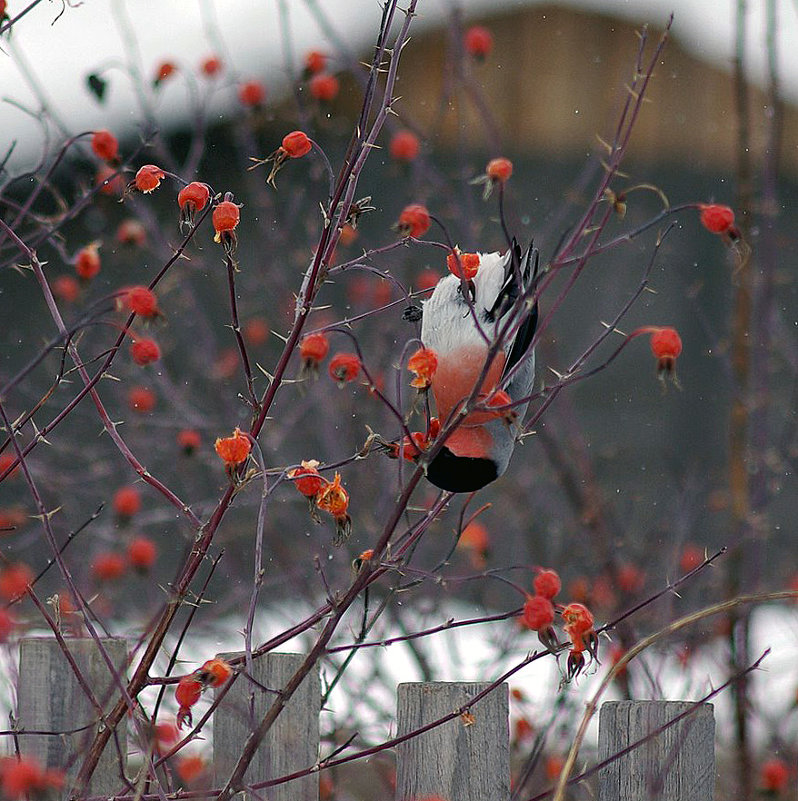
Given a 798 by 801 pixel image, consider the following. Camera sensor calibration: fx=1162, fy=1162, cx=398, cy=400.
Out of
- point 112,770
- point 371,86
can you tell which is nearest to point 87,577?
point 112,770

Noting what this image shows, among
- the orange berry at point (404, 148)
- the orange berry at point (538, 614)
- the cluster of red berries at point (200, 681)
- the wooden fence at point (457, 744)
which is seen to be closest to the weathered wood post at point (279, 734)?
the wooden fence at point (457, 744)

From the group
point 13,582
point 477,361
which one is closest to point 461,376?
point 477,361

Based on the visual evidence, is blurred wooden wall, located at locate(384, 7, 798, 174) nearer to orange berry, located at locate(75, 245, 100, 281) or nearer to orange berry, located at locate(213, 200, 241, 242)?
orange berry, located at locate(75, 245, 100, 281)

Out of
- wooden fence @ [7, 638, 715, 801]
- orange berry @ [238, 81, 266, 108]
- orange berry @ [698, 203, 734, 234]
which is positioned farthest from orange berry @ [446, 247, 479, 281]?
orange berry @ [238, 81, 266, 108]

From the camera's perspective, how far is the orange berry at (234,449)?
134 centimetres

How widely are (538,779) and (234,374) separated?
1.52 meters

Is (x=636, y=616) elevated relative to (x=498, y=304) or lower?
lower

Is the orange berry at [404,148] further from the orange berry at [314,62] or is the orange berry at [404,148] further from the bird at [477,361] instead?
the bird at [477,361]

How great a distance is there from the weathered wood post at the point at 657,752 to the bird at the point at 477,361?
0.39m

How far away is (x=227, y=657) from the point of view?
1.66 meters

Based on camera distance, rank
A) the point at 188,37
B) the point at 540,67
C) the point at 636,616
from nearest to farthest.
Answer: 1. the point at 636,616
2. the point at 188,37
3. the point at 540,67

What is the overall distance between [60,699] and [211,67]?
1524mm

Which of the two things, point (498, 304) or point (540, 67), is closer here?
point (498, 304)

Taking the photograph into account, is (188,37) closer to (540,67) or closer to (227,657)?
(540,67)
